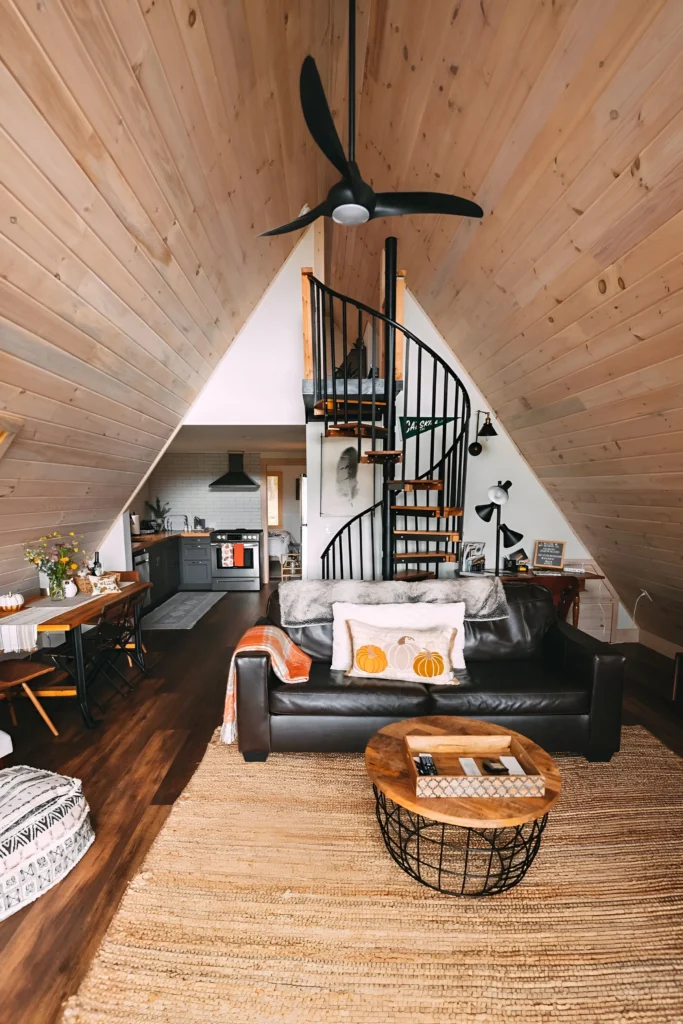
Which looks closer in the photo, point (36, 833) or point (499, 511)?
point (36, 833)

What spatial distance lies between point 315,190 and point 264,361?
58.0 inches

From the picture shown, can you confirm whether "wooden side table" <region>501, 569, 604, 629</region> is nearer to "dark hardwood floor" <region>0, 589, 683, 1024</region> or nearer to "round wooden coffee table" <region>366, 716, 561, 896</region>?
"dark hardwood floor" <region>0, 589, 683, 1024</region>

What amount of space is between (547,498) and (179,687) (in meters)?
3.77

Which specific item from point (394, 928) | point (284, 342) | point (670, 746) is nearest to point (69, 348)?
point (284, 342)

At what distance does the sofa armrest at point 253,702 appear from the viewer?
2.40 metres

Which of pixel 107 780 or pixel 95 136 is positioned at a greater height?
pixel 95 136

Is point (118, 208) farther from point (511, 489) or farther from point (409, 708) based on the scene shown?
point (511, 489)

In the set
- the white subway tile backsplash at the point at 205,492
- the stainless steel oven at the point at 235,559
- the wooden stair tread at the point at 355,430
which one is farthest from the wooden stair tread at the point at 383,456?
the white subway tile backsplash at the point at 205,492

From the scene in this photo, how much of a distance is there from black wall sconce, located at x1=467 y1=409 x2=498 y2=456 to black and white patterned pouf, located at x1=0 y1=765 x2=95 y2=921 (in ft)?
12.5

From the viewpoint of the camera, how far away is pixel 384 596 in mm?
2977

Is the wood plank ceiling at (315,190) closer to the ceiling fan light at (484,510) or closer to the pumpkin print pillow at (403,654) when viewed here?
the ceiling fan light at (484,510)

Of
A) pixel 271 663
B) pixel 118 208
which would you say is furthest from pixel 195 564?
pixel 118 208

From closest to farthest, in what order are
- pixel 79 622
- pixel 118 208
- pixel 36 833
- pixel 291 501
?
pixel 36 833
pixel 118 208
pixel 79 622
pixel 291 501

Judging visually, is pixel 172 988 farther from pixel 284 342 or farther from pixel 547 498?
pixel 547 498
